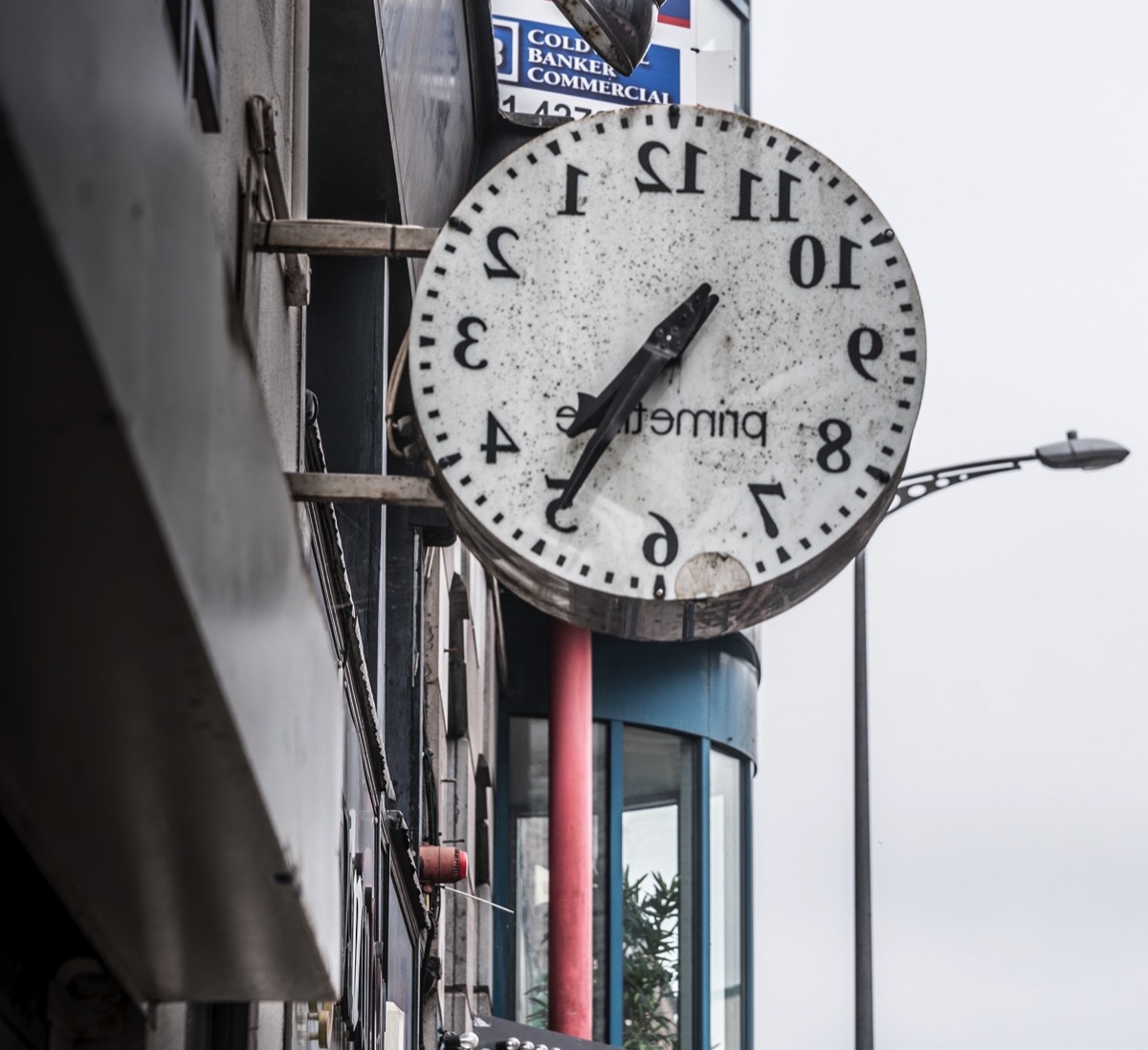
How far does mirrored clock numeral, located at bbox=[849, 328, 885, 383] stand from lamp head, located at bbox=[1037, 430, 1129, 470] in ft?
39.2

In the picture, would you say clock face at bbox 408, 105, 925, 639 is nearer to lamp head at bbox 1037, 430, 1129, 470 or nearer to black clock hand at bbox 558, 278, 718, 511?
black clock hand at bbox 558, 278, 718, 511

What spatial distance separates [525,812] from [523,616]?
2.28 m

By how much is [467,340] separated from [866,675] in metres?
12.7

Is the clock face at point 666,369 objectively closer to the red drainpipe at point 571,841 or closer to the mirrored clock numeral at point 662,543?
the mirrored clock numeral at point 662,543

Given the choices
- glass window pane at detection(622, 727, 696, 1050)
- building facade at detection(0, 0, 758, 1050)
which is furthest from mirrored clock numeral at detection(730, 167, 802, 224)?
glass window pane at detection(622, 727, 696, 1050)

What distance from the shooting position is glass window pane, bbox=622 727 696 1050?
21.8 meters

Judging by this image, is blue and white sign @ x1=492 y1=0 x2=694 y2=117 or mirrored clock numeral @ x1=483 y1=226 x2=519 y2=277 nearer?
mirrored clock numeral @ x1=483 y1=226 x2=519 y2=277

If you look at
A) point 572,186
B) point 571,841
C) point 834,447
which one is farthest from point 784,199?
Answer: point 571,841

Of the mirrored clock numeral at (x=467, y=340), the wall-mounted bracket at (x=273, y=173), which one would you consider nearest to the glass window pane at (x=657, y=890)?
the wall-mounted bracket at (x=273, y=173)

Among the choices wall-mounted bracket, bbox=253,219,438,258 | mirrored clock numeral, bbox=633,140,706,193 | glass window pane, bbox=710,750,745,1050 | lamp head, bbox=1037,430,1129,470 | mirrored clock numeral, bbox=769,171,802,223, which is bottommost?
glass window pane, bbox=710,750,745,1050

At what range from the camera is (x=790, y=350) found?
4598 mm

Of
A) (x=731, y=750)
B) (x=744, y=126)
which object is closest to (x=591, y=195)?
(x=744, y=126)

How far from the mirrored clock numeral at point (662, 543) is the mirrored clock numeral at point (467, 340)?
1.73 ft

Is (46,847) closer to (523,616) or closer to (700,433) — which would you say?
(700,433)
